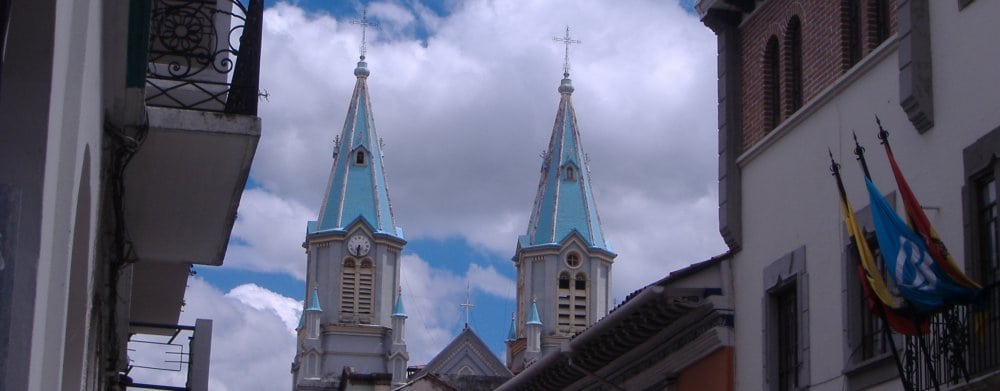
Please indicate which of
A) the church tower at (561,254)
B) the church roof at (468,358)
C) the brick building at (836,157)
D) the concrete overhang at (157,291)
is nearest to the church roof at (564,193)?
the church tower at (561,254)

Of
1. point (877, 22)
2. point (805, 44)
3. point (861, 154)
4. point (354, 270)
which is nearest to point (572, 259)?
point (354, 270)

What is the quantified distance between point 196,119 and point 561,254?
78.4 m

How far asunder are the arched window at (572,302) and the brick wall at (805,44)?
68.2 metres

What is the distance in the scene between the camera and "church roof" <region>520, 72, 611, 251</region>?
8469cm

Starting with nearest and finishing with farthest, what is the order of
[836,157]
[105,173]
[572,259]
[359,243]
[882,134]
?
1. [105,173]
2. [882,134]
3. [836,157]
4. [359,243]
5. [572,259]

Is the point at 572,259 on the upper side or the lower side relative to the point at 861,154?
upper

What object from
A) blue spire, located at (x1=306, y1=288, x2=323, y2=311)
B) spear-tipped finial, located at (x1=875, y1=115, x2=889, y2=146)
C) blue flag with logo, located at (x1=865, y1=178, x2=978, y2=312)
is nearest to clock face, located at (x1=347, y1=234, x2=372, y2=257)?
blue spire, located at (x1=306, y1=288, x2=323, y2=311)

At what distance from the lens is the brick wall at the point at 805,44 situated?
50.1ft

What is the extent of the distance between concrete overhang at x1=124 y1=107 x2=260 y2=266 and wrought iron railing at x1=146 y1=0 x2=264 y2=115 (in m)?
0.19

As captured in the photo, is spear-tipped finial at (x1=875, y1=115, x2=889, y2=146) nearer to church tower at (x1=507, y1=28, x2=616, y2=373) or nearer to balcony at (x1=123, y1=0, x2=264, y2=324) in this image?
balcony at (x1=123, y1=0, x2=264, y2=324)

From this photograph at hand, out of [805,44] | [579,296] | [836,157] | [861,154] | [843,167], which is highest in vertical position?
[579,296]

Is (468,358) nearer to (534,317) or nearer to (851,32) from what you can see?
(534,317)

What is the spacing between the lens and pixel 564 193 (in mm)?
85062

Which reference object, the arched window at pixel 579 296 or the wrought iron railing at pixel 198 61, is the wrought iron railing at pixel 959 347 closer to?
the wrought iron railing at pixel 198 61
